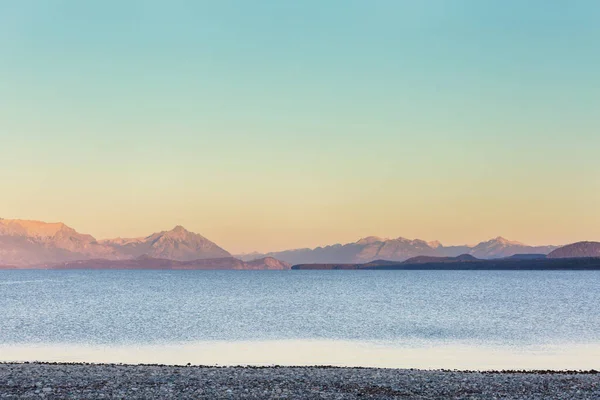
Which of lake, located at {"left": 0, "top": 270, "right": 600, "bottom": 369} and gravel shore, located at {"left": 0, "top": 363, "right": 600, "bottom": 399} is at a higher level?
gravel shore, located at {"left": 0, "top": 363, "right": 600, "bottom": 399}

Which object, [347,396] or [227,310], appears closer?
[347,396]

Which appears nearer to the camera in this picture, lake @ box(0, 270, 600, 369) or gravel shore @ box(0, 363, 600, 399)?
gravel shore @ box(0, 363, 600, 399)

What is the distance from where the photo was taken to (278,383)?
85.1 ft

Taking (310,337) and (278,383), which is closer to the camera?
(278,383)

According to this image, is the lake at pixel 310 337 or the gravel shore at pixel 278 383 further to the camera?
the lake at pixel 310 337

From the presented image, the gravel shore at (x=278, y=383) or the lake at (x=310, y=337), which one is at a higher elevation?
the gravel shore at (x=278, y=383)

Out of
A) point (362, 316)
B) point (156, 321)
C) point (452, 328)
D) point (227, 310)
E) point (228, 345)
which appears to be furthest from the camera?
point (227, 310)

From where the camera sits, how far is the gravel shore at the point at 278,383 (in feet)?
76.6

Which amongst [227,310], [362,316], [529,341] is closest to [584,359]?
[529,341]

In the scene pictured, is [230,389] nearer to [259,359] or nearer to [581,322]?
[259,359]

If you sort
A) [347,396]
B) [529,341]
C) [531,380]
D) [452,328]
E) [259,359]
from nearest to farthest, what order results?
[347,396]
[531,380]
[259,359]
[529,341]
[452,328]

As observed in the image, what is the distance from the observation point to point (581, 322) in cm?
7162

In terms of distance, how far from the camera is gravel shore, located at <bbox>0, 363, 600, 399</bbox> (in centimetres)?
2336

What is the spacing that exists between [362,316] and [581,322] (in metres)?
22.9
